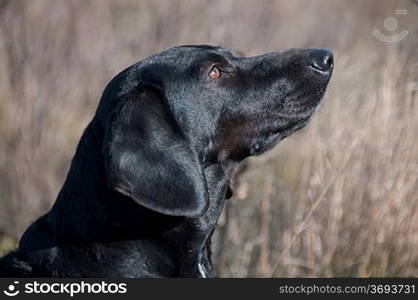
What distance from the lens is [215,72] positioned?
4.92 m

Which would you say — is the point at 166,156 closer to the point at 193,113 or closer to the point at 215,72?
the point at 193,113

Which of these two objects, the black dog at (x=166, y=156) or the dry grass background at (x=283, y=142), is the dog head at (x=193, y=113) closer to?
the black dog at (x=166, y=156)

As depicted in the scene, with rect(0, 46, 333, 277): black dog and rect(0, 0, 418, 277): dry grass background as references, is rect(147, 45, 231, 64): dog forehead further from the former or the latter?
rect(0, 0, 418, 277): dry grass background

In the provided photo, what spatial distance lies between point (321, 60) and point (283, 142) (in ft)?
9.70

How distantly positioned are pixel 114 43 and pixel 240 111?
4118mm

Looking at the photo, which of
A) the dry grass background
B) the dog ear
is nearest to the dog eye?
the dog ear

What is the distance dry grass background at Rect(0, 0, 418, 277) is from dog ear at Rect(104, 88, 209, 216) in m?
2.85

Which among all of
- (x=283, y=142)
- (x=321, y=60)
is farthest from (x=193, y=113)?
(x=283, y=142)

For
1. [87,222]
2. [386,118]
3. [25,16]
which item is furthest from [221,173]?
[25,16]

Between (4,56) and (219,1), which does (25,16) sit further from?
(219,1)

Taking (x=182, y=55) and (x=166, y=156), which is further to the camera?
(x=182, y=55)

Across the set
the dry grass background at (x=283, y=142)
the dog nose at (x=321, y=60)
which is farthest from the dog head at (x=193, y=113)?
the dry grass background at (x=283, y=142)

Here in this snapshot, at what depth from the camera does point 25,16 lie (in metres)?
8.61

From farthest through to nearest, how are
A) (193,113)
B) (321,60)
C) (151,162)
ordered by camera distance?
(321,60) → (193,113) → (151,162)
